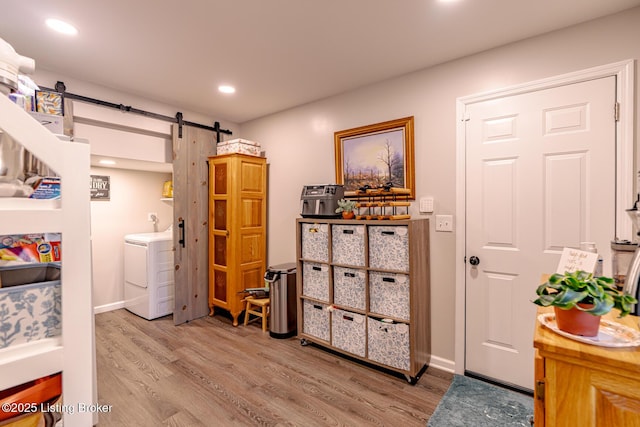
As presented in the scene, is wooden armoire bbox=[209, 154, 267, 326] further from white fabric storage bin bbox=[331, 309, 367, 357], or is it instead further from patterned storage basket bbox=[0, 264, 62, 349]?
patterned storage basket bbox=[0, 264, 62, 349]

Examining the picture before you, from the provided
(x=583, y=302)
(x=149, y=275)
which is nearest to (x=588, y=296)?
(x=583, y=302)

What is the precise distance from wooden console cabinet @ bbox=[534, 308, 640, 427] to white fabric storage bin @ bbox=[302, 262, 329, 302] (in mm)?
2028

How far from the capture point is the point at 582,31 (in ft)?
6.31

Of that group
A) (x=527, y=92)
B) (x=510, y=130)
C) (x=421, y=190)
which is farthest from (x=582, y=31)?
(x=421, y=190)

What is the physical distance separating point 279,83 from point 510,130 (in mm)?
1976

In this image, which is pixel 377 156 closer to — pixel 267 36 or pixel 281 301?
pixel 267 36

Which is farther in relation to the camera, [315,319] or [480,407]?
[315,319]

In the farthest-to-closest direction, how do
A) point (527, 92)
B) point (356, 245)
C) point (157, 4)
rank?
point (356, 245)
point (527, 92)
point (157, 4)

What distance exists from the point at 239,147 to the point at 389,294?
2306 mm

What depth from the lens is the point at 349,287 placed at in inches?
103

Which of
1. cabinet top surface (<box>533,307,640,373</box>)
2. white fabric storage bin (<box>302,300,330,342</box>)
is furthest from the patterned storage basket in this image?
white fabric storage bin (<box>302,300,330,342</box>)

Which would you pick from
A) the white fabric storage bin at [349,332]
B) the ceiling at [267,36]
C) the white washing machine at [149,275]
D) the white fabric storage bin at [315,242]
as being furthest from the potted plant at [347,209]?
the white washing machine at [149,275]

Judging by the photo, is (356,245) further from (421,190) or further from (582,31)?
(582,31)

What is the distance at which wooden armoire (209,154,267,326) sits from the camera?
344cm
